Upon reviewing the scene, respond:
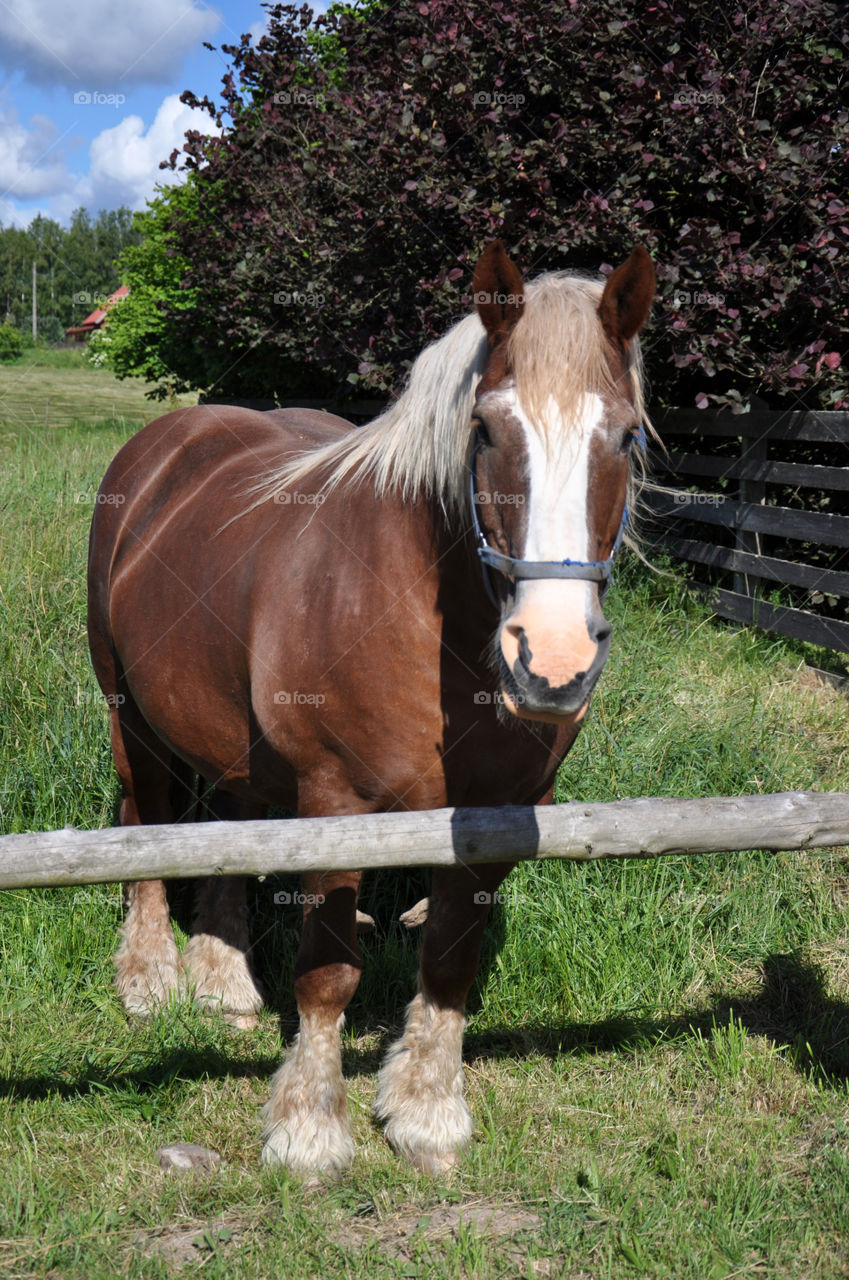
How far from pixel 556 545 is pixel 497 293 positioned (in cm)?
59

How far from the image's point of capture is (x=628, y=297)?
203 cm

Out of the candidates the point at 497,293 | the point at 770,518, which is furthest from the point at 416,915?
the point at 770,518

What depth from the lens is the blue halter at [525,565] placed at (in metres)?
1.78

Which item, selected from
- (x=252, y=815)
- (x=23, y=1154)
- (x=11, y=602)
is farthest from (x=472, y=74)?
(x=23, y=1154)

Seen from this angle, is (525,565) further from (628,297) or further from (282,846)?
(282,846)

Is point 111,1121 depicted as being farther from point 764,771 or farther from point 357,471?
point 764,771

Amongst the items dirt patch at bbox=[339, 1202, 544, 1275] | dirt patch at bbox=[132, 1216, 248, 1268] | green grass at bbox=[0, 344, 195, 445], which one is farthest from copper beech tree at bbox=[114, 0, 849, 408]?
green grass at bbox=[0, 344, 195, 445]

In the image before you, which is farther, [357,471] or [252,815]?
[252,815]

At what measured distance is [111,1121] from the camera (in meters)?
2.73

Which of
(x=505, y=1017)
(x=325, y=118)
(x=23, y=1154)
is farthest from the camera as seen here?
(x=325, y=118)

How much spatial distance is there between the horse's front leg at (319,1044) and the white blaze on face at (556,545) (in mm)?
1059

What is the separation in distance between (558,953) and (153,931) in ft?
4.89

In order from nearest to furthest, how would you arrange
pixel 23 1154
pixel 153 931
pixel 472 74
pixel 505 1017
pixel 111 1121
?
pixel 23 1154
pixel 111 1121
pixel 505 1017
pixel 153 931
pixel 472 74

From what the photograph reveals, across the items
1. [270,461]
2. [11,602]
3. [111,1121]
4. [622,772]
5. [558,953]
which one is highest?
[270,461]
